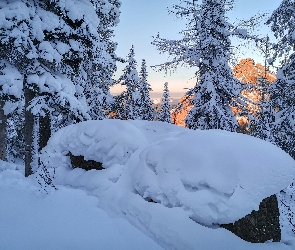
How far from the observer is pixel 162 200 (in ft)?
13.5

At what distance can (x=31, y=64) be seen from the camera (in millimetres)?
7898

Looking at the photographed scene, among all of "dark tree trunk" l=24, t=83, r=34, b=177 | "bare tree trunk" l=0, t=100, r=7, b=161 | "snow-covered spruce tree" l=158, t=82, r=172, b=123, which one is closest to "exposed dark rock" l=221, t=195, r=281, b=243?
"dark tree trunk" l=24, t=83, r=34, b=177

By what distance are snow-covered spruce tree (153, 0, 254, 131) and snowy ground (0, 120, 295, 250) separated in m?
6.88

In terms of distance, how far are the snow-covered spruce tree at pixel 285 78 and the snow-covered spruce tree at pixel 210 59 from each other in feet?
5.55

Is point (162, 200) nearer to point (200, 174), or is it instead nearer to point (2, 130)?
point (200, 174)

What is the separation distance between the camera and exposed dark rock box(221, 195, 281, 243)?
12.5 feet

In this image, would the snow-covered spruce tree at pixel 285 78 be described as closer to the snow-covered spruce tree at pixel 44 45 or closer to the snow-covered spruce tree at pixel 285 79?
the snow-covered spruce tree at pixel 285 79

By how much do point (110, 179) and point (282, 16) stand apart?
36.4ft

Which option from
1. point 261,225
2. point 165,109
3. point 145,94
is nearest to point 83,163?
point 261,225

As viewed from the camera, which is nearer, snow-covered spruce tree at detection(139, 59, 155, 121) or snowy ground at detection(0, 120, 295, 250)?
snowy ground at detection(0, 120, 295, 250)

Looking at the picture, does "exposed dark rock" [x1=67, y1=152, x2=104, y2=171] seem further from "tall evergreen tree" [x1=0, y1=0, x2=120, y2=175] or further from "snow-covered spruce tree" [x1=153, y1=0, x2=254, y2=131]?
"snow-covered spruce tree" [x1=153, y1=0, x2=254, y2=131]

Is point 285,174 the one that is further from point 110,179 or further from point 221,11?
point 221,11

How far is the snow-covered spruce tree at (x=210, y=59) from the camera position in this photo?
11.4m

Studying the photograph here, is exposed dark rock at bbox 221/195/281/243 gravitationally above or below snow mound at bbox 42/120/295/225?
below
